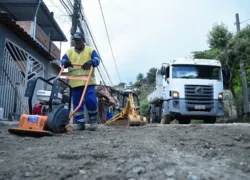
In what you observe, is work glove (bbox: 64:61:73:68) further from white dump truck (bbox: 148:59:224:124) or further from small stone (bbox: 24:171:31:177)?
white dump truck (bbox: 148:59:224:124)

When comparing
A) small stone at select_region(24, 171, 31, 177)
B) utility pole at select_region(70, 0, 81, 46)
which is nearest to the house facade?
utility pole at select_region(70, 0, 81, 46)

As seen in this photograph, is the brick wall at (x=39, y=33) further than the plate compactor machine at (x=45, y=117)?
Yes

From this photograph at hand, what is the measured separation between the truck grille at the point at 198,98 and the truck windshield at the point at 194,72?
1.63ft

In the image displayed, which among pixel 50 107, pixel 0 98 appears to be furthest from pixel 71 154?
pixel 0 98

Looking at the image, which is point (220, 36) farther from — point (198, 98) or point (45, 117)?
point (45, 117)

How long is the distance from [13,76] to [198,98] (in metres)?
6.64

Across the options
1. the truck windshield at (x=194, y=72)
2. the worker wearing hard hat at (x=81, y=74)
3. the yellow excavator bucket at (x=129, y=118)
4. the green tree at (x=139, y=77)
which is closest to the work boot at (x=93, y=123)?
the worker wearing hard hat at (x=81, y=74)

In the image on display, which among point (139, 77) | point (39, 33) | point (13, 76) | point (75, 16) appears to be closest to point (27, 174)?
point (13, 76)

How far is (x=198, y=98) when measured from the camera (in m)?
10.1

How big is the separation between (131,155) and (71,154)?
1.72 feet

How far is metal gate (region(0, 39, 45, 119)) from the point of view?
8219 mm

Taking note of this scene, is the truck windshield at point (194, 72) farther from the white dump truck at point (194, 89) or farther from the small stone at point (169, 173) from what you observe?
the small stone at point (169, 173)

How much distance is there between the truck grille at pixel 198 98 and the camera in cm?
1006

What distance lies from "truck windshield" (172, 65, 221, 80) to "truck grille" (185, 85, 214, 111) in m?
0.50
